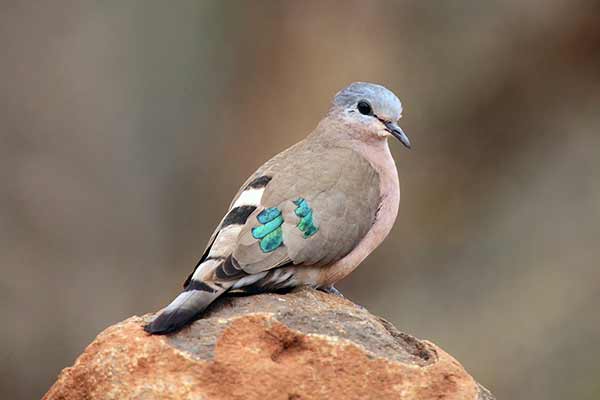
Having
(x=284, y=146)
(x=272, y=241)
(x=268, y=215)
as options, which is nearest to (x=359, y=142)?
(x=268, y=215)

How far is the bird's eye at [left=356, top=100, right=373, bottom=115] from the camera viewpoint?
738 centimetres

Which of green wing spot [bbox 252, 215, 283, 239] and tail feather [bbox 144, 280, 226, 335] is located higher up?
green wing spot [bbox 252, 215, 283, 239]

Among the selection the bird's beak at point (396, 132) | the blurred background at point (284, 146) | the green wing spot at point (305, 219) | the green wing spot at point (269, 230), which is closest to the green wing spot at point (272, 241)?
the green wing spot at point (269, 230)

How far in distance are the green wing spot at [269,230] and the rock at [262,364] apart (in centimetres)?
43

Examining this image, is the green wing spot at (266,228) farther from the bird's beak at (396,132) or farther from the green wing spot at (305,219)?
the bird's beak at (396,132)

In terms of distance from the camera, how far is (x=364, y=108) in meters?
7.39

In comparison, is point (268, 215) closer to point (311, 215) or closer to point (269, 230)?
point (269, 230)

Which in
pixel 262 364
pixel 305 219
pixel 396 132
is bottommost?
pixel 262 364

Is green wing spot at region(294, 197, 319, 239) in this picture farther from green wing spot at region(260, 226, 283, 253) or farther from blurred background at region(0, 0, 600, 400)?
blurred background at region(0, 0, 600, 400)

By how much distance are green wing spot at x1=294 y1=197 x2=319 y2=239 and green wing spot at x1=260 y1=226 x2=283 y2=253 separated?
140 mm

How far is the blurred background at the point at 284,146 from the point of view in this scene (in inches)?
474

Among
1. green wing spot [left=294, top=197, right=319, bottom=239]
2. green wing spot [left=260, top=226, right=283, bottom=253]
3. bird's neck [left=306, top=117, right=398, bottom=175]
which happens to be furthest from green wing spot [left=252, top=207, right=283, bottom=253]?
bird's neck [left=306, top=117, right=398, bottom=175]

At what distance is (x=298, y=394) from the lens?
227 inches

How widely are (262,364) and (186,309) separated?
502 mm
